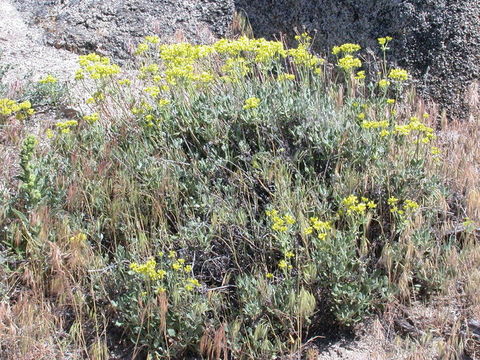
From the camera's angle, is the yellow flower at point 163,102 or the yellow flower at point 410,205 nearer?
the yellow flower at point 410,205

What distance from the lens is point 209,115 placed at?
4570mm

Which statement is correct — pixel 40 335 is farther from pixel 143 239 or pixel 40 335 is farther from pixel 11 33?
pixel 11 33

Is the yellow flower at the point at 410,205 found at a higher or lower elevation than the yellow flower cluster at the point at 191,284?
higher

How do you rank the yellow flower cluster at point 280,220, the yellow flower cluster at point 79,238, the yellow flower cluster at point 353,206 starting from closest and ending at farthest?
the yellow flower cluster at point 280,220 < the yellow flower cluster at point 353,206 < the yellow flower cluster at point 79,238

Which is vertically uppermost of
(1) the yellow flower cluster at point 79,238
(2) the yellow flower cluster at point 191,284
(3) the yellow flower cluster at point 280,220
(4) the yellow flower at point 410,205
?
(3) the yellow flower cluster at point 280,220

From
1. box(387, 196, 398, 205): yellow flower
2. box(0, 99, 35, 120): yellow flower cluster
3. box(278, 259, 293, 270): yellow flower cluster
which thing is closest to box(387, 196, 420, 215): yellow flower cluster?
box(387, 196, 398, 205): yellow flower

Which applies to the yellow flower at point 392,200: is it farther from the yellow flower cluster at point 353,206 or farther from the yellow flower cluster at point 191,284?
the yellow flower cluster at point 191,284

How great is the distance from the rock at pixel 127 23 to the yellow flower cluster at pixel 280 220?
3.25m

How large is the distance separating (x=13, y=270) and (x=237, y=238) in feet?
4.67

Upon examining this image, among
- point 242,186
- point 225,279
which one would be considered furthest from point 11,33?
point 225,279

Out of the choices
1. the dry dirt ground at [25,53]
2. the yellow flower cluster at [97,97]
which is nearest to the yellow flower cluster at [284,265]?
the yellow flower cluster at [97,97]

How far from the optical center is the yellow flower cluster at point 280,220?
3.65 meters

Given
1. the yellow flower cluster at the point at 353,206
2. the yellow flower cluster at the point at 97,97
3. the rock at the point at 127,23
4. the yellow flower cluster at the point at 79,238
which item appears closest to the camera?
the yellow flower cluster at the point at 353,206

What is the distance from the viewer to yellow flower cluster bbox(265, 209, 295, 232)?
144 inches
